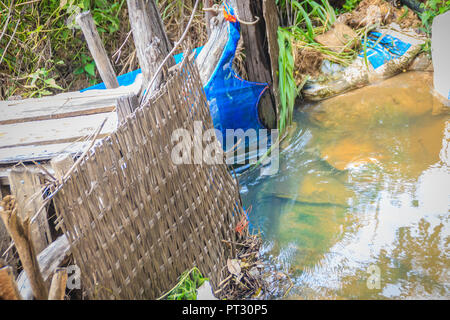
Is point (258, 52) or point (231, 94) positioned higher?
point (258, 52)

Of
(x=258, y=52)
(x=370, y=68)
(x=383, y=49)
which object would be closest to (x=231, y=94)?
(x=258, y=52)

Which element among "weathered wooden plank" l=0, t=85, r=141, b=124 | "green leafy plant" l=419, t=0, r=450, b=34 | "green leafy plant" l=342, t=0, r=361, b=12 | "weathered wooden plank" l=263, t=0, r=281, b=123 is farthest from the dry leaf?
"green leafy plant" l=342, t=0, r=361, b=12

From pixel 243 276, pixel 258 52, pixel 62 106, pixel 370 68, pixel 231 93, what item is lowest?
pixel 243 276

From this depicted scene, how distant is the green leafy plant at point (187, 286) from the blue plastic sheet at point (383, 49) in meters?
3.63

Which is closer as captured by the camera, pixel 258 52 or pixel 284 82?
pixel 258 52

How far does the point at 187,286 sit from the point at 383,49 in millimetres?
3946

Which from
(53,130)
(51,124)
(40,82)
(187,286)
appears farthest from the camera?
(40,82)

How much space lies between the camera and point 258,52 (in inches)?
165

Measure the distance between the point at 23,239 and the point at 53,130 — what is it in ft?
6.49

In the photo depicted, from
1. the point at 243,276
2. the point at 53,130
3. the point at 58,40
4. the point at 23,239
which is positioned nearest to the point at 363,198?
the point at 243,276

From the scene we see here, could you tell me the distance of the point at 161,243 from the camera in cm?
224

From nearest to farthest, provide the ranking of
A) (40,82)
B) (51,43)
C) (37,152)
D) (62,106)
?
(37,152) < (62,106) < (40,82) < (51,43)

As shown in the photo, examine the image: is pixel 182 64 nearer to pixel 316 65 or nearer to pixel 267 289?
pixel 267 289

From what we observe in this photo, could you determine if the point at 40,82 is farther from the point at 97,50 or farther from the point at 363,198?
the point at 363,198
